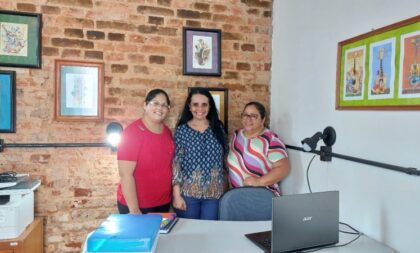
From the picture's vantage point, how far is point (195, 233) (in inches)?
67.2

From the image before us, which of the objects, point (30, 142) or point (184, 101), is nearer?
point (30, 142)

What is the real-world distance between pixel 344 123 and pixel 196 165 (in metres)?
1.06

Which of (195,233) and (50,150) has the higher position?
(50,150)

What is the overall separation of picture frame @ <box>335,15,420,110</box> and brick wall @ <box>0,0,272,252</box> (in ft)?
3.74

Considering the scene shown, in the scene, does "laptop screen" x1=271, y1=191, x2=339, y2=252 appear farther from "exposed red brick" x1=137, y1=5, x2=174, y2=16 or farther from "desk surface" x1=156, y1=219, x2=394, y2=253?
"exposed red brick" x1=137, y1=5, x2=174, y2=16

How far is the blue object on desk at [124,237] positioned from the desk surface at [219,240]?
0.13 m

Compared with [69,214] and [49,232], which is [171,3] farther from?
[49,232]

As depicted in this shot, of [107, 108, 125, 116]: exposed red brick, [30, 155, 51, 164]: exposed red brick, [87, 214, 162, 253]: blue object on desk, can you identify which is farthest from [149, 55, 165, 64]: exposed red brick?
[87, 214, 162, 253]: blue object on desk

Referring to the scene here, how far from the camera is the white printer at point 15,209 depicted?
203 centimetres

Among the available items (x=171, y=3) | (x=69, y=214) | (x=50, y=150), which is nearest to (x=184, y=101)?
(x=171, y=3)

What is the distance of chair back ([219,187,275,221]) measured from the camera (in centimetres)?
207

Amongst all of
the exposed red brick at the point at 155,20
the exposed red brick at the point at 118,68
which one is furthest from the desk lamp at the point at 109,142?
the exposed red brick at the point at 155,20

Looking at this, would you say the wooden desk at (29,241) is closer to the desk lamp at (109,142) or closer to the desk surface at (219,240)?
the desk lamp at (109,142)

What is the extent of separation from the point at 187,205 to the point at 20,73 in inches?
64.0
